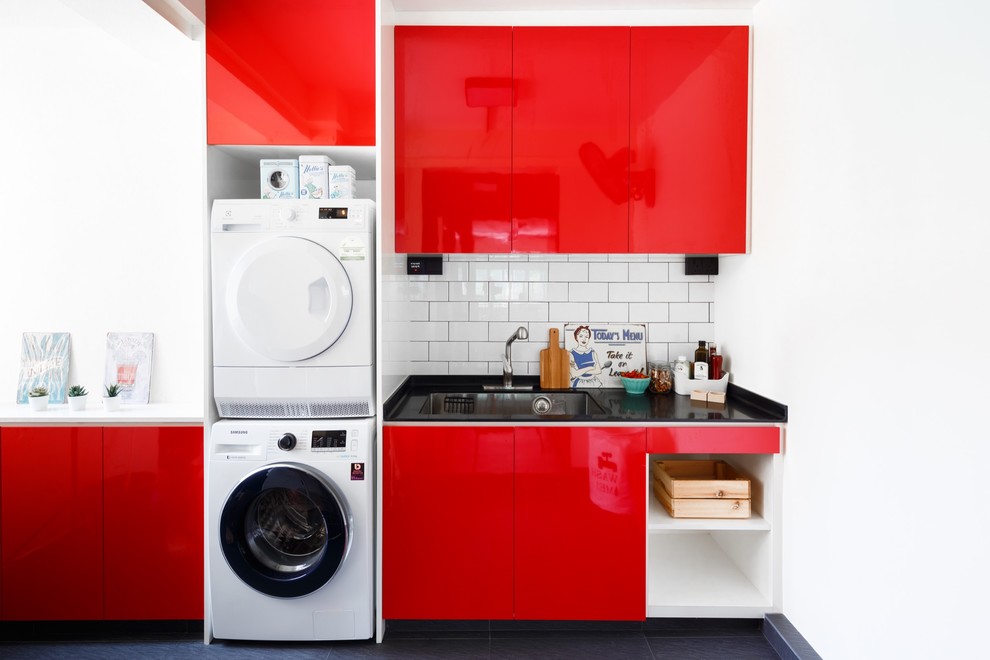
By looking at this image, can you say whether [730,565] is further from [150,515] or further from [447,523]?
[150,515]

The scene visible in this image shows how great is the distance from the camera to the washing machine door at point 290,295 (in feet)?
6.72

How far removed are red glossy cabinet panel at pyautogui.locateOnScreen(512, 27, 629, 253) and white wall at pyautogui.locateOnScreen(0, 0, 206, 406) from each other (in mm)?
1516

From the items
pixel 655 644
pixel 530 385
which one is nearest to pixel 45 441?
pixel 530 385

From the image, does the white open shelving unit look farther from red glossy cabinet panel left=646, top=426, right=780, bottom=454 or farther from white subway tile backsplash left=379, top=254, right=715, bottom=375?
white subway tile backsplash left=379, top=254, right=715, bottom=375

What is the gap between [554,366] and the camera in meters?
2.75

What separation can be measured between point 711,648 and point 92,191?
10.9 feet

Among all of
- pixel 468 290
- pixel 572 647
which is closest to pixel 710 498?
pixel 572 647

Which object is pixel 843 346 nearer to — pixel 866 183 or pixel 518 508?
pixel 866 183

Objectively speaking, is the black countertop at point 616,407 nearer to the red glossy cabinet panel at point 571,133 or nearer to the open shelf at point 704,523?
the open shelf at point 704,523

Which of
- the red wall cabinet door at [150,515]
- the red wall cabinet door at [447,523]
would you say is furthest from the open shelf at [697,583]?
the red wall cabinet door at [150,515]

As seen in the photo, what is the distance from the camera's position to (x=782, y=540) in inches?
85.3

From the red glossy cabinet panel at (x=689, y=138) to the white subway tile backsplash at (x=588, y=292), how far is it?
1.45ft

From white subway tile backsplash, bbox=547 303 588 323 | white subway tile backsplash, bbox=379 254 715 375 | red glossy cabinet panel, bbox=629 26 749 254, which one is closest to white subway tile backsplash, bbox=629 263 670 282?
white subway tile backsplash, bbox=379 254 715 375

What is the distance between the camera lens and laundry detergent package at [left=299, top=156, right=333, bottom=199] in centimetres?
215
